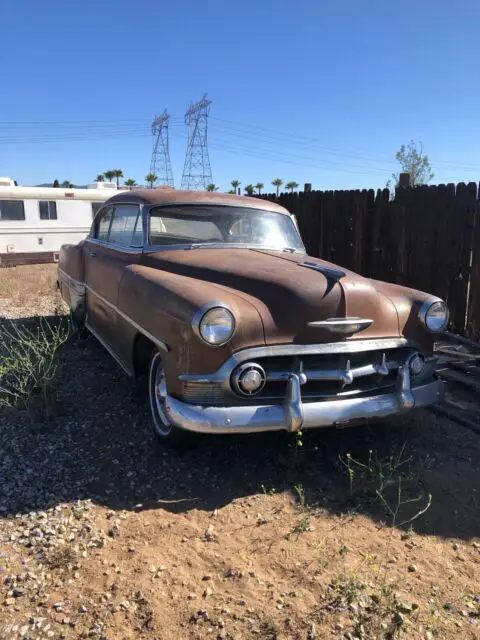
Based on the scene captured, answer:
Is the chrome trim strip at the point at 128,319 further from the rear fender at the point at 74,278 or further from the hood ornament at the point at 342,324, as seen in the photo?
the hood ornament at the point at 342,324

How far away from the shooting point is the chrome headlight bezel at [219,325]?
2.96 meters

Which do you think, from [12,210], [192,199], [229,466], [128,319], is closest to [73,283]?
[192,199]

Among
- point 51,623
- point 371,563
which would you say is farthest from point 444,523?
point 51,623

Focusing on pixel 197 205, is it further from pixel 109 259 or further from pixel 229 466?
pixel 229 466

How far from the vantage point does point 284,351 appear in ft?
10.2

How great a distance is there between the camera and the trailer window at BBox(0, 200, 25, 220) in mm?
14211

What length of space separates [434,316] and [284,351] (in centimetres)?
127

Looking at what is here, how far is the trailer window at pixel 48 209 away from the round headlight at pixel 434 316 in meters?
13.4

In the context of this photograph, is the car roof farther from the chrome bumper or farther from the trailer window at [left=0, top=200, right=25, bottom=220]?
the trailer window at [left=0, top=200, right=25, bottom=220]

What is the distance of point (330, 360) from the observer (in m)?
3.33

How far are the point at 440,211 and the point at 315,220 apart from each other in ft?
8.65

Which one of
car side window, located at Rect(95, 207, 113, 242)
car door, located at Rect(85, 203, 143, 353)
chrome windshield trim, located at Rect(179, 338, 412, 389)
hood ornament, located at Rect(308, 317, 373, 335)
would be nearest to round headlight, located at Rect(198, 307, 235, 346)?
chrome windshield trim, located at Rect(179, 338, 412, 389)

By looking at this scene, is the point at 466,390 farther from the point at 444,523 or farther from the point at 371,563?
the point at 371,563

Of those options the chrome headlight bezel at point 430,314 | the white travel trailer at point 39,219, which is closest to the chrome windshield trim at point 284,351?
the chrome headlight bezel at point 430,314
